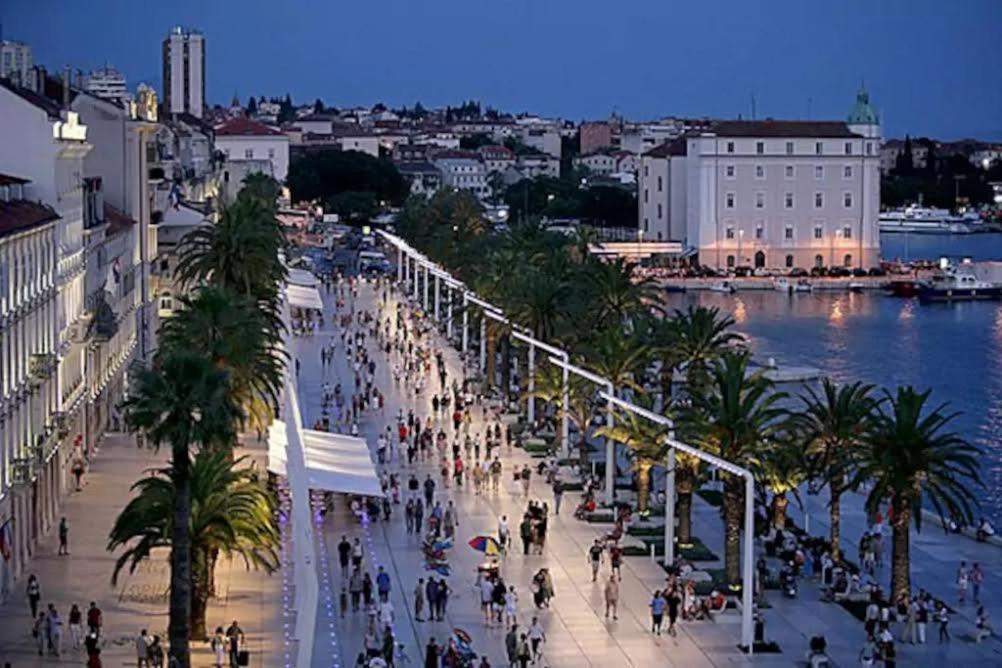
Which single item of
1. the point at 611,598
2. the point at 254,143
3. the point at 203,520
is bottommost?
the point at 611,598

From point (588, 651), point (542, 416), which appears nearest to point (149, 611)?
point (588, 651)

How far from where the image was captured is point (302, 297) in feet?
272

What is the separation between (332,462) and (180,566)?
14812mm

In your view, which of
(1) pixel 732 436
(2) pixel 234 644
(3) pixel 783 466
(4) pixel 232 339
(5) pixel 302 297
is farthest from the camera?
(5) pixel 302 297

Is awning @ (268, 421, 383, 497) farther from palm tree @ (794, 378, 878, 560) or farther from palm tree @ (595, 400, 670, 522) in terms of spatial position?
A: palm tree @ (794, 378, 878, 560)

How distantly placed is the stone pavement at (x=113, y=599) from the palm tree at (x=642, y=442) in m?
8.04

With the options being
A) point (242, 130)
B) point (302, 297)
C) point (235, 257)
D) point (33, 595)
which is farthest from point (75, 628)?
point (242, 130)

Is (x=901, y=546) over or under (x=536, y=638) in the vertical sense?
over

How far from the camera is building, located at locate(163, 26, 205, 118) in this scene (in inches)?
7544

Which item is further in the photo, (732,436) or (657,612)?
(732,436)

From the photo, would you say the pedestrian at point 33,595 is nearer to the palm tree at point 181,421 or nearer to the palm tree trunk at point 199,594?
the palm tree trunk at point 199,594

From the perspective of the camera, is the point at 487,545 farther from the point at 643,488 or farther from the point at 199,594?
the point at 199,594

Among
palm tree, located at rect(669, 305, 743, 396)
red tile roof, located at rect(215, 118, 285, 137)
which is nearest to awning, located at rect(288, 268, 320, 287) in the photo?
palm tree, located at rect(669, 305, 743, 396)

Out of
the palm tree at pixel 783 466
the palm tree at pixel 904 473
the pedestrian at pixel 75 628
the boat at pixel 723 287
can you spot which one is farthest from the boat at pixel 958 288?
the pedestrian at pixel 75 628
